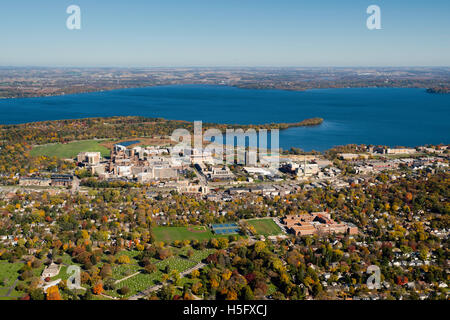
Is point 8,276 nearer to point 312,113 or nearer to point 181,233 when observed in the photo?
point 181,233

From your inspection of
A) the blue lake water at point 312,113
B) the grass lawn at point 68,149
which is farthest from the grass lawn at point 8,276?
the blue lake water at point 312,113

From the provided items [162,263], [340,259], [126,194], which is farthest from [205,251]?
[126,194]

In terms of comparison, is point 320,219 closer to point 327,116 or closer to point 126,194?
point 126,194

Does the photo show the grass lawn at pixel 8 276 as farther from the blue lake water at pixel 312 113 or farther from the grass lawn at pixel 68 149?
the blue lake water at pixel 312 113

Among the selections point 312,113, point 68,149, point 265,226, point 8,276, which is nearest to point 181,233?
point 265,226

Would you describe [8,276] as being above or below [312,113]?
below

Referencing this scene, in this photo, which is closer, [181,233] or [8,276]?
[8,276]

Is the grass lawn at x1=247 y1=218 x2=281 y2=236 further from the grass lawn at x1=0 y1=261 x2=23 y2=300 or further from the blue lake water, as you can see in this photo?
the blue lake water
